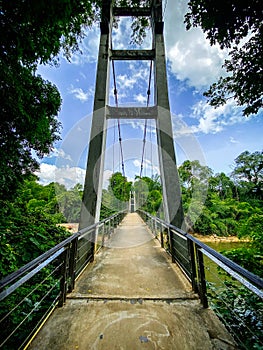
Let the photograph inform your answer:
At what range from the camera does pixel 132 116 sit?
3.85 m

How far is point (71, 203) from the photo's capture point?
14234mm

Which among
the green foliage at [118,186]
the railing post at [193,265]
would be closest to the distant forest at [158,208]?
the green foliage at [118,186]

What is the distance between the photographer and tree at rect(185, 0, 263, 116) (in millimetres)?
1515

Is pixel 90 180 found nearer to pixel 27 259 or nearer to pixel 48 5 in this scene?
pixel 27 259

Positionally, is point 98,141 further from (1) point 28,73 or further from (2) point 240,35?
(2) point 240,35

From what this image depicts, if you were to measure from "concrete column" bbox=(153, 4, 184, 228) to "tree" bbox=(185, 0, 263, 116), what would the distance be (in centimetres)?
136

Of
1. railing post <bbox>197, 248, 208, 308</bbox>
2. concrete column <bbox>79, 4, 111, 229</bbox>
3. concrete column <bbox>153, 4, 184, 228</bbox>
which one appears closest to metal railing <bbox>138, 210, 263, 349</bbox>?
railing post <bbox>197, 248, 208, 308</bbox>

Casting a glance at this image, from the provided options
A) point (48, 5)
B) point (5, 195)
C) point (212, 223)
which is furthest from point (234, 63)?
point (212, 223)

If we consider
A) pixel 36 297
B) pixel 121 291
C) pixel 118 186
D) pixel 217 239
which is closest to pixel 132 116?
pixel 121 291

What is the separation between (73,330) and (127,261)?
168 centimetres

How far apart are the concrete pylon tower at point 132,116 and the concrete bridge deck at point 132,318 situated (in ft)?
3.64

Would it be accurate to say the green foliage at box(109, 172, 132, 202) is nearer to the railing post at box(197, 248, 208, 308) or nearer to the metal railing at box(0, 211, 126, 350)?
the metal railing at box(0, 211, 126, 350)

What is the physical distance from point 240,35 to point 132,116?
95.9 inches

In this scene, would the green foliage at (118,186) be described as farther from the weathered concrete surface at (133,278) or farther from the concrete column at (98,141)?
the weathered concrete surface at (133,278)
